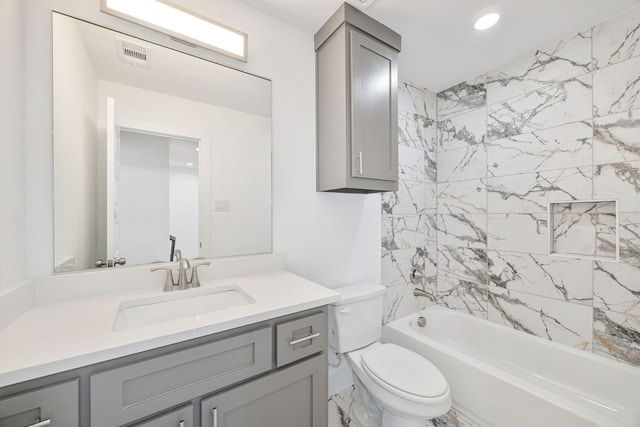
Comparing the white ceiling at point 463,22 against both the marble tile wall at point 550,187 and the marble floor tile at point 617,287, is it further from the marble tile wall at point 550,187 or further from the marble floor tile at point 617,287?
the marble floor tile at point 617,287

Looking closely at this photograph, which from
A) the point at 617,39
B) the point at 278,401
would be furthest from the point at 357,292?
the point at 617,39

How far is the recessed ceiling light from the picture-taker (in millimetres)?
1504

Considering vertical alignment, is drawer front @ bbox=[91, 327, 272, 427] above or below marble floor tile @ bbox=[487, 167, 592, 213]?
below

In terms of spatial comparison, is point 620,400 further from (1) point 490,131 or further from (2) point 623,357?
(1) point 490,131

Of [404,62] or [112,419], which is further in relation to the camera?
[404,62]

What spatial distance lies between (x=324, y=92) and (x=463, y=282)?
202cm

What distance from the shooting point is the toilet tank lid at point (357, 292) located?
1.54 metres

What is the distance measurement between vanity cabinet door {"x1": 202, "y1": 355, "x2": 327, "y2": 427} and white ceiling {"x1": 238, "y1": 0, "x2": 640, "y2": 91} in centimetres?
185

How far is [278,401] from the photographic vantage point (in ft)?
3.00

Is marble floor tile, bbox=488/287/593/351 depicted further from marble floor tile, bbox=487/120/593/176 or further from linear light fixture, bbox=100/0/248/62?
linear light fixture, bbox=100/0/248/62

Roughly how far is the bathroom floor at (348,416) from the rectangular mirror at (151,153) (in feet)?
3.79

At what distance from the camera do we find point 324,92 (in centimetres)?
159

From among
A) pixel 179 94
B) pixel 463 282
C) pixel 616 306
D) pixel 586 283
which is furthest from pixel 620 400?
pixel 179 94

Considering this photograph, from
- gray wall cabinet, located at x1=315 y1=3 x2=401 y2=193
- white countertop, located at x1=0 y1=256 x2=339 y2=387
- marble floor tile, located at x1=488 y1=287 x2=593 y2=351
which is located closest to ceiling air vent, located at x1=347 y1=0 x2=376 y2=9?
gray wall cabinet, located at x1=315 y1=3 x2=401 y2=193
